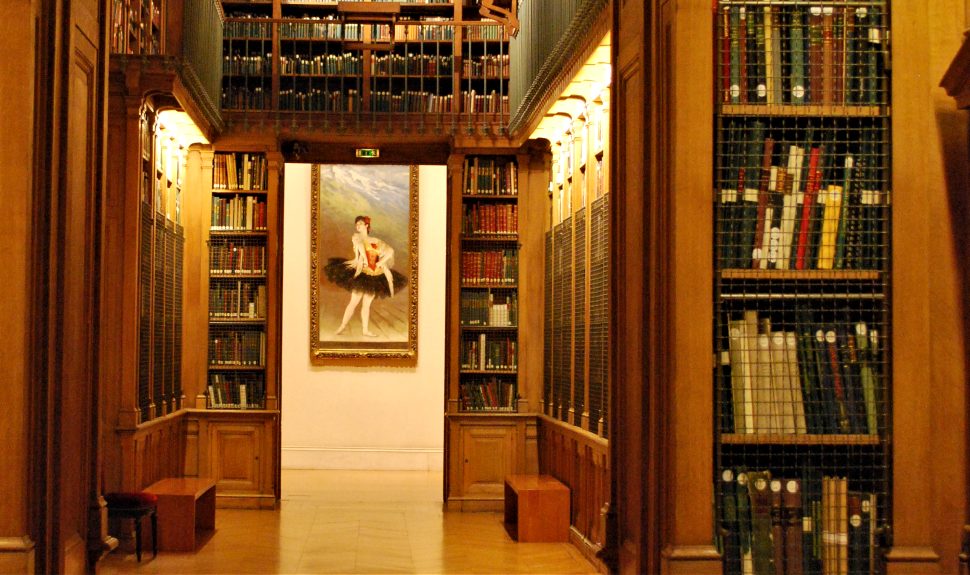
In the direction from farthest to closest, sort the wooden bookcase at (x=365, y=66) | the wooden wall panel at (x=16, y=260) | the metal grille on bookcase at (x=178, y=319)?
the wooden bookcase at (x=365, y=66)
the metal grille on bookcase at (x=178, y=319)
the wooden wall panel at (x=16, y=260)

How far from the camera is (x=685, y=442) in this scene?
334 cm

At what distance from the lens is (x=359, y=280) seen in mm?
14109

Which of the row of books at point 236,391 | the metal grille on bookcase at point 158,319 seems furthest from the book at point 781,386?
the row of books at point 236,391

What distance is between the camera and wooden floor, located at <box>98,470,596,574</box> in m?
7.34

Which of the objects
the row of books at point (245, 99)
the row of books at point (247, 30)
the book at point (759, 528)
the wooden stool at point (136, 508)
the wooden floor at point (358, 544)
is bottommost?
the wooden floor at point (358, 544)

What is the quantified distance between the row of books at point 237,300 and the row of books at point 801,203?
7.28 metres

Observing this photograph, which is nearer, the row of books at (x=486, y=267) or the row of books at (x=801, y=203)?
the row of books at (x=801, y=203)

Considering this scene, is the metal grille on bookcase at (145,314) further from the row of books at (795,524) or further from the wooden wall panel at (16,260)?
the row of books at (795,524)

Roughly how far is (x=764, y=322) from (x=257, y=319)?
7.31 metres

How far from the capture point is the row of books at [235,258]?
10.3m

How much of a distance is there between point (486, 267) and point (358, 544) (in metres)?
3.01

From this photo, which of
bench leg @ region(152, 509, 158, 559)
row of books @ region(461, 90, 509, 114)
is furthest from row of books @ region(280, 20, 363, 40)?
bench leg @ region(152, 509, 158, 559)

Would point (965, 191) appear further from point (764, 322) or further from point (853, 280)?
point (764, 322)

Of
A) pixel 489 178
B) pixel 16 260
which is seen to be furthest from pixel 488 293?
pixel 16 260
